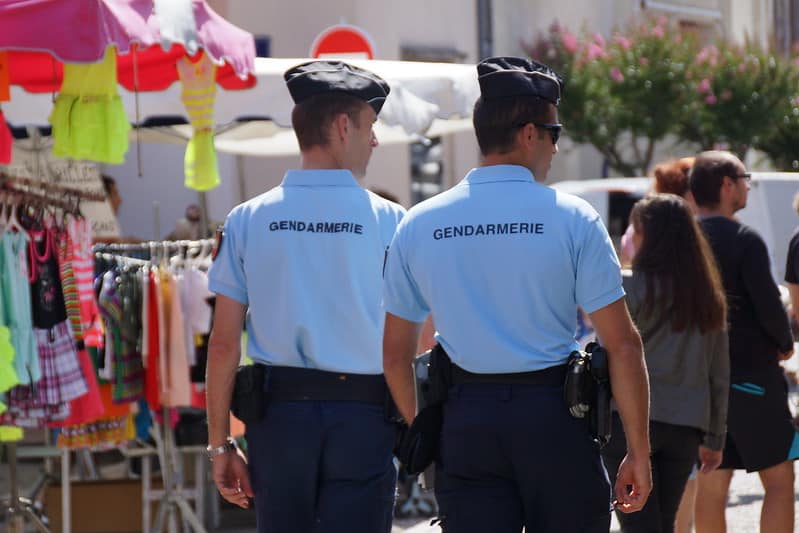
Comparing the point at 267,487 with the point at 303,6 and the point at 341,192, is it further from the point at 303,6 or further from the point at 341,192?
the point at 303,6

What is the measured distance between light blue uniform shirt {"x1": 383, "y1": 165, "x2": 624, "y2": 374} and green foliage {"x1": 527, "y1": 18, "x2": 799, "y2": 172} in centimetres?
1850

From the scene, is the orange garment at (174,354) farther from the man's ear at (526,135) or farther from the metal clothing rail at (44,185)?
the man's ear at (526,135)

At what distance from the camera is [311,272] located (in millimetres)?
4352

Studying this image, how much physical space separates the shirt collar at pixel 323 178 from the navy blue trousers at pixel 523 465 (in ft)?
2.70

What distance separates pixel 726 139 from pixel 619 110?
6.07 ft

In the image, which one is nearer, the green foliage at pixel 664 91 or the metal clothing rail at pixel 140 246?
the metal clothing rail at pixel 140 246

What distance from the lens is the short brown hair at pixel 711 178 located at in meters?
6.44

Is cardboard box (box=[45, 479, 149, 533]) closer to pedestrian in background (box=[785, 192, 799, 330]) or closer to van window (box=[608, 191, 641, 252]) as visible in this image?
pedestrian in background (box=[785, 192, 799, 330])

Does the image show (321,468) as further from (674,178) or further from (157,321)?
(157,321)

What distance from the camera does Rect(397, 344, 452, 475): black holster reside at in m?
3.99

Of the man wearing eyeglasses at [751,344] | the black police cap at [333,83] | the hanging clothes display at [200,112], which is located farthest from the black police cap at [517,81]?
the hanging clothes display at [200,112]

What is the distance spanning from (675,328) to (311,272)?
178cm

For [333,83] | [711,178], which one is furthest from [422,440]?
[711,178]

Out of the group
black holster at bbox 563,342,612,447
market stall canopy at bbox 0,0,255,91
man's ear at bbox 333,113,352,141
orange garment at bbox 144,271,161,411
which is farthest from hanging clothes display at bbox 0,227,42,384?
black holster at bbox 563,342,612,447
